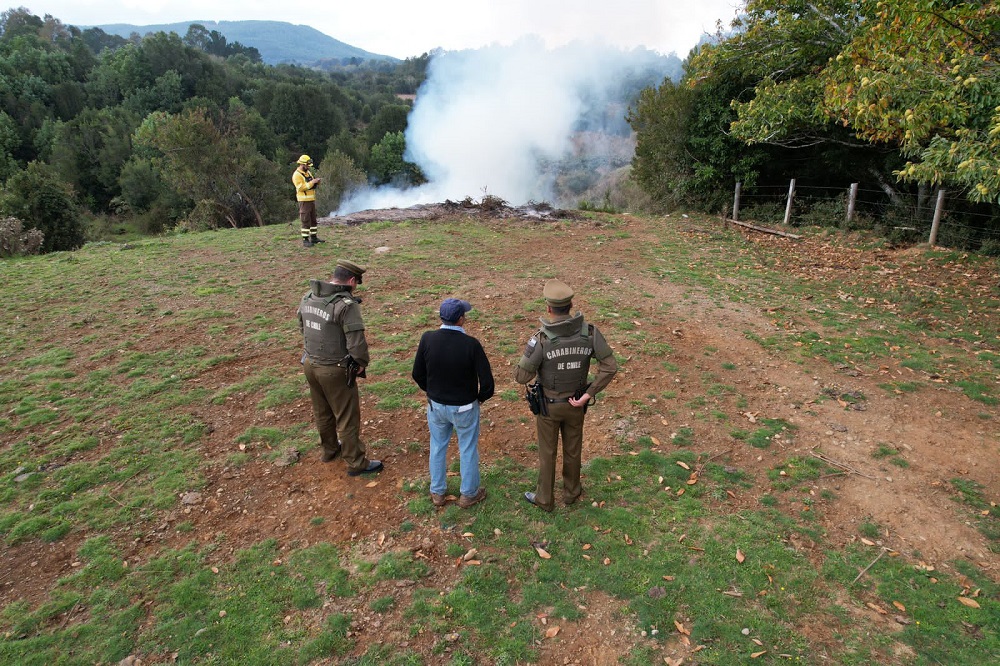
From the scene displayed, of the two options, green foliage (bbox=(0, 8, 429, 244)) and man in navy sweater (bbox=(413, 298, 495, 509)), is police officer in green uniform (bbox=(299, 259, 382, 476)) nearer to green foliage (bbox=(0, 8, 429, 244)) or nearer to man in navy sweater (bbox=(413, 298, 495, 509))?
→ man in navy sweater (bbox=(413, 298, 495, 509))

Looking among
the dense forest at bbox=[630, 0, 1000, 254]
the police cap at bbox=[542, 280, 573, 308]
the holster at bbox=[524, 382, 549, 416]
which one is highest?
the dense forest at bbox=[630, 0, 1000, 254]

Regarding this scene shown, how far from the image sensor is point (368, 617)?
3.99 m

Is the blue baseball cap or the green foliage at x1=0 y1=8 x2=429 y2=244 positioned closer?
the blue baseball cap

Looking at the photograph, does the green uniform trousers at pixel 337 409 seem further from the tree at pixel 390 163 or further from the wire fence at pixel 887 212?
the tree at pixel 390 163

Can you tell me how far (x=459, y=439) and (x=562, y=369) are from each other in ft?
3.58

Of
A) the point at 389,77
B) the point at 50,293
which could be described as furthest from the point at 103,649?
the point at 389,77

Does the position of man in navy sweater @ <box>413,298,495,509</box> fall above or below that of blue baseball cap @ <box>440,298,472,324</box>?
below

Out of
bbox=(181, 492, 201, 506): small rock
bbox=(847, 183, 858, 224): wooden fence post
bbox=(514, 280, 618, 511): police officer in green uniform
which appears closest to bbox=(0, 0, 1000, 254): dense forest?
bbox=(847, 183, 858, 224): wooden fence post

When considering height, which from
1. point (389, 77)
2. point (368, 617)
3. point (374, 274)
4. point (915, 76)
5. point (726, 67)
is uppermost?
point (389, 77)

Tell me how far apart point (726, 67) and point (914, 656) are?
16417 mm

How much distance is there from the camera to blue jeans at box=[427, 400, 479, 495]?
4.69 m

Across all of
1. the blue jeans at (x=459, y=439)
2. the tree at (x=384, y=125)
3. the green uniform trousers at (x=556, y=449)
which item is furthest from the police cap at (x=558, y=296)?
the tree at (x=384, y=125)

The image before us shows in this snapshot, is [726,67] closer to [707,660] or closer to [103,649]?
[707,660]

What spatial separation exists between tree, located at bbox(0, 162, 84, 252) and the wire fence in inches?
874
